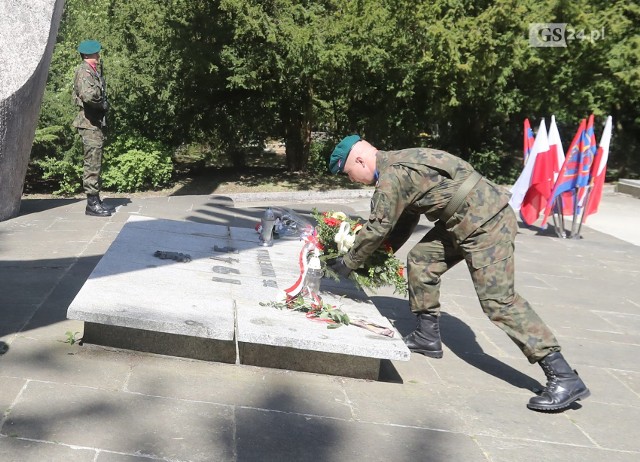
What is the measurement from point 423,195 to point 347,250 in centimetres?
61

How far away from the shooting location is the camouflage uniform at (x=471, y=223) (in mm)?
4254

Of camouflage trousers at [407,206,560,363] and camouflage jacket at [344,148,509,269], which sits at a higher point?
camouflage jacket at [344,148,509,269]

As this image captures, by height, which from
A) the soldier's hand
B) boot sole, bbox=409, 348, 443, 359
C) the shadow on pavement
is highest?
the soldier's hand

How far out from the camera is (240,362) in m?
4.43

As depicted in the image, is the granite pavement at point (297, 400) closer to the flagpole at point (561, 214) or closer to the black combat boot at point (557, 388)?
the black combat boot at point (557, 388)

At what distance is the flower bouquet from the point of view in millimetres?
4688

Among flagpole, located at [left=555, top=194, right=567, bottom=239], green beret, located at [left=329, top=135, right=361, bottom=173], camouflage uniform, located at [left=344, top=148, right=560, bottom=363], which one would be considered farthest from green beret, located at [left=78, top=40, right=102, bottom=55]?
flagpole, located at [left=555, top=194, right=567, bottom=239]

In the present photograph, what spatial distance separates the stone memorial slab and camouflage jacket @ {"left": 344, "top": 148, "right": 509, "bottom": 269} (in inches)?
22.5

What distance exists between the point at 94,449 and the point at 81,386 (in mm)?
694

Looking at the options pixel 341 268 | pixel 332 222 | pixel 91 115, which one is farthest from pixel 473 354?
pixel 91 115

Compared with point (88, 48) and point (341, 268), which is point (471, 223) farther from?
point (88, 48)

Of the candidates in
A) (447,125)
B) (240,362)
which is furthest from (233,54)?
(240,362)

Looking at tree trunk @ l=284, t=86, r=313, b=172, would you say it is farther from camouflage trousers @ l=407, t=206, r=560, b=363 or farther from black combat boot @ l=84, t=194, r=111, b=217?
camouflage trousers @ l=407, t=206, r=560, b=363

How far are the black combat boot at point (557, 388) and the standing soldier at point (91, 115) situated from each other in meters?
5.97
